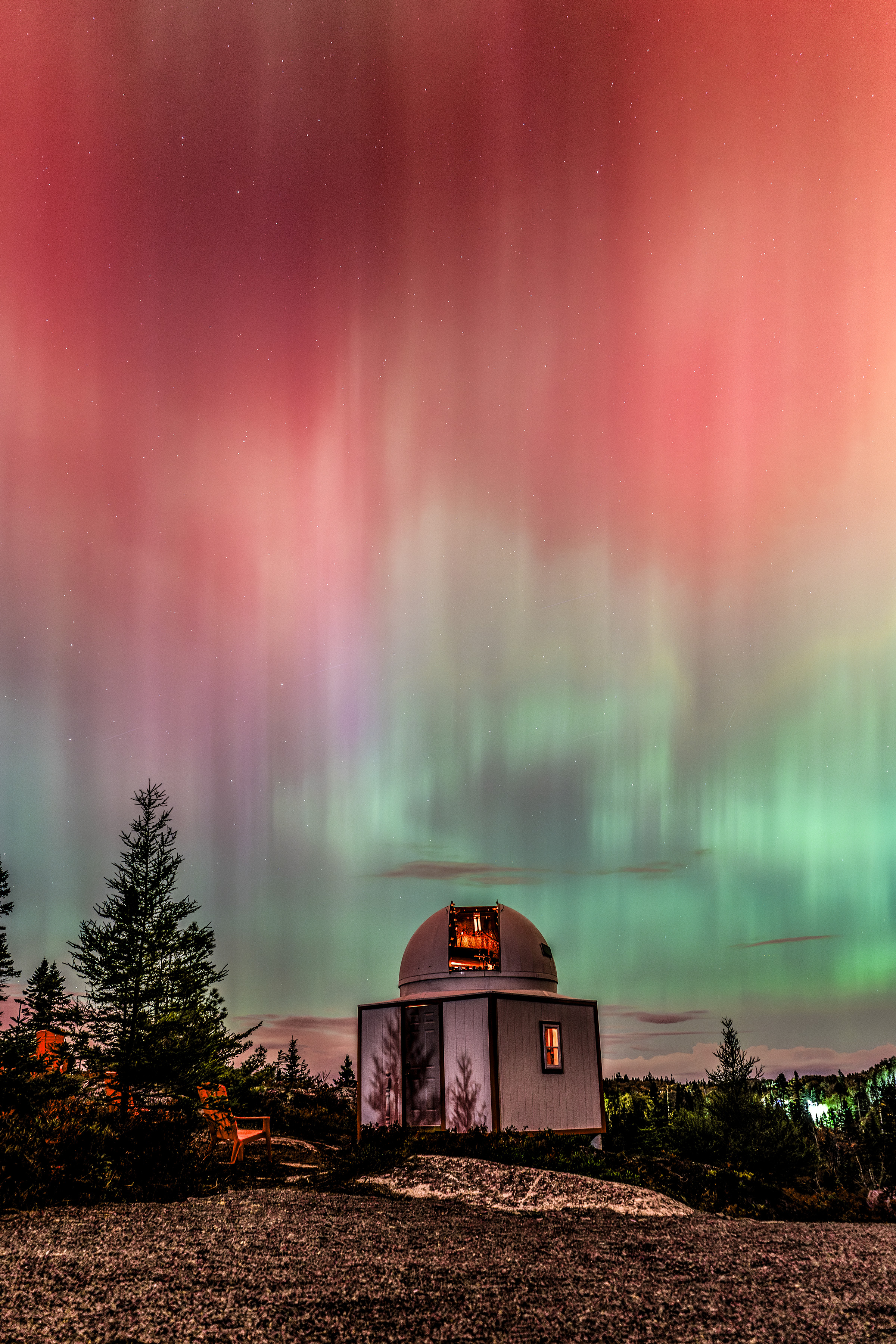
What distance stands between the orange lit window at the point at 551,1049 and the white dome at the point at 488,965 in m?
0.87

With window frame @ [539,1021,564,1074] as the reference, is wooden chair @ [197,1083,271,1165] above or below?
below

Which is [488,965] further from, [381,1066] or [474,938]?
[381,1066]

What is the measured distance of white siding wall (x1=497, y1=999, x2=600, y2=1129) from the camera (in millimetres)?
18641

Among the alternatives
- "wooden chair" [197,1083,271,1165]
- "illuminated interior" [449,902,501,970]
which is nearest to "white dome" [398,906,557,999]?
"illuminated interior" [449,902,501,970]

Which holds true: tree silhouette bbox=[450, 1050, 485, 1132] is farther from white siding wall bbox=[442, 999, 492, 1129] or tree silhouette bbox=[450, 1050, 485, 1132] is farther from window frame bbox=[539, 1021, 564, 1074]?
window frame bbox=[539, 1021, 564, 1074]

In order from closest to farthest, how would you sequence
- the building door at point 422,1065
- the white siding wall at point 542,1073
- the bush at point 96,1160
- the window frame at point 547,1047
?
the bush at point 96,1160
the white siding wall at point 542,1073
the window frame at point 547,1047
the building door at point 422,1065

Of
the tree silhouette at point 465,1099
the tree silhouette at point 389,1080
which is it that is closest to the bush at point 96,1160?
the tree silhouette at point 465,1099

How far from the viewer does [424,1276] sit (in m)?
7.12

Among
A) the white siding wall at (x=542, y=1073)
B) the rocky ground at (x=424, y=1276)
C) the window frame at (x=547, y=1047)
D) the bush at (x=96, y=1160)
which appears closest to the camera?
the rocky ground at (x=424, y=1276)

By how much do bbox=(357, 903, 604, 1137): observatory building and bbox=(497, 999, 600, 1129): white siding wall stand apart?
0.02 metres

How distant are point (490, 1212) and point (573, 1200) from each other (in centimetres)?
172

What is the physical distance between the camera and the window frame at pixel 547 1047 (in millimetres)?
19297

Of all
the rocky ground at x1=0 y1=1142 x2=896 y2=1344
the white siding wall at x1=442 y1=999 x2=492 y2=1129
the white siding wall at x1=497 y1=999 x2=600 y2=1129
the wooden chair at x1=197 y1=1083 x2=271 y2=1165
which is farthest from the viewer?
the white siding wall at x1=497 y1=999 x2=600 y2=1129

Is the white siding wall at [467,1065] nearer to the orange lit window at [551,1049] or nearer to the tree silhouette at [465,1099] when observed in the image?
the tree silhouette at [465,1099]
